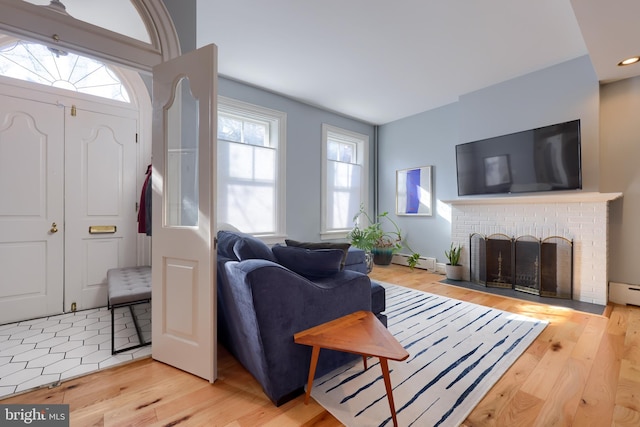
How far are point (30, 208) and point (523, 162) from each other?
5.36 m

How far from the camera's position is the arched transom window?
251 centimetres

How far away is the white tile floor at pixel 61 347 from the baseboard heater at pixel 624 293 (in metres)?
4.69

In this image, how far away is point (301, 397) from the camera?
156 centimetres

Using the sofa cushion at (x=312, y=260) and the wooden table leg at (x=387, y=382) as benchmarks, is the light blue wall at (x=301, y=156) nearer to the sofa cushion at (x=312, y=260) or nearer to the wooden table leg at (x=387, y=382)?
the sofa cushion at (x=312, y=260)

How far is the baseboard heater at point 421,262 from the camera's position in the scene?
4.71 m

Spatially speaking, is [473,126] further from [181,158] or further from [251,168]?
[181,158]

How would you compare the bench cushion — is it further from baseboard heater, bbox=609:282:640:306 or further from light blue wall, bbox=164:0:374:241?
baseboard heater, bbox=609:282:640:306

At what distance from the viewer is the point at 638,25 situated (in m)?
2.05

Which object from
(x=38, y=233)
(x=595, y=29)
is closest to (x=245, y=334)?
(x=38, y=233)

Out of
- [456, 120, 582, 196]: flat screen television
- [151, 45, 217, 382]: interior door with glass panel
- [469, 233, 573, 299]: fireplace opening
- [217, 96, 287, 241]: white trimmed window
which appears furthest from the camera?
[217, 96, 287, 241]: white trimmed window

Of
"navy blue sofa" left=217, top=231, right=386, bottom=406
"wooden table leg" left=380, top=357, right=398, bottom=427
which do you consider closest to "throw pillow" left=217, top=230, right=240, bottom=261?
"navy blue sofa" left=217, top=231, right=386, bottom=406

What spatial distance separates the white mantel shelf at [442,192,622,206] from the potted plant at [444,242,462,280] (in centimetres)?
70

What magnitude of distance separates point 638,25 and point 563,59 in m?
1.29

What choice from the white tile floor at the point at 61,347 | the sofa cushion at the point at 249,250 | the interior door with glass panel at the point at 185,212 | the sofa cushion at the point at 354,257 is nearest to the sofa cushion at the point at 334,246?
the sofa cushion at the point at 249,250
